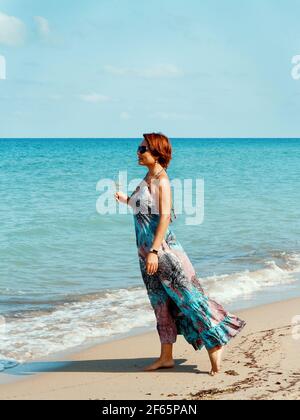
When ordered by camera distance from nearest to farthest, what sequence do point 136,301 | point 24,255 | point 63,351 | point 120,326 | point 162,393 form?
1. point 162,393
2. point 63,351
3. point 120,326
4. point 136,301
5. point 24,255

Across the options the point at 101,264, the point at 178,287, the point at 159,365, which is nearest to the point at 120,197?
the point at 178,287

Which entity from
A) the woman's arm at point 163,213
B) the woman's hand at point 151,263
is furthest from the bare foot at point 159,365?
the woman's arm at point 163,213

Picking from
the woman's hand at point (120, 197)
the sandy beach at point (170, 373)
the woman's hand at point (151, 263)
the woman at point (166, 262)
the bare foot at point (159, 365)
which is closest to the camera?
the sandy beach at point (170, 373)

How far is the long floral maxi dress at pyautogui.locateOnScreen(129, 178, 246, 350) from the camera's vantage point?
5254 mm

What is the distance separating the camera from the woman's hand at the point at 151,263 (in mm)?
5109

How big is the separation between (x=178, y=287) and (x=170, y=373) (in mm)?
658

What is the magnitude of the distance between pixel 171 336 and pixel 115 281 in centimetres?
420

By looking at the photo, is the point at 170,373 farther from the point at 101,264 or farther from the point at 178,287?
the point at 101,264

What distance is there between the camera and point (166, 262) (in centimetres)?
523

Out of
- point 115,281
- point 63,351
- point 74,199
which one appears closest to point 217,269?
point 115,281

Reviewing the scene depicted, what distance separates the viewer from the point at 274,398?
4523 mm

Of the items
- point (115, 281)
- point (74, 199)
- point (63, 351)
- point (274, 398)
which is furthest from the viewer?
point (74, 199)

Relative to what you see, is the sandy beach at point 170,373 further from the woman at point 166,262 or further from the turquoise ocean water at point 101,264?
the turquoise ocean water at point 101,264
